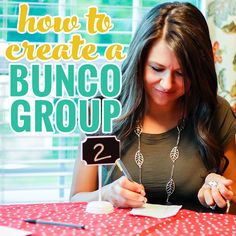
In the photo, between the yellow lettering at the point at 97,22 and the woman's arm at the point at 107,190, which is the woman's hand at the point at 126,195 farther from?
the yellow lettering at the point at 97,22

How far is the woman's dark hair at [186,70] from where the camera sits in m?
1.16

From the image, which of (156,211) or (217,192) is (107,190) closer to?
(156,211)

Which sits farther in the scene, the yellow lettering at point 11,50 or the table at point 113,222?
the yellow lettering at point 11,50

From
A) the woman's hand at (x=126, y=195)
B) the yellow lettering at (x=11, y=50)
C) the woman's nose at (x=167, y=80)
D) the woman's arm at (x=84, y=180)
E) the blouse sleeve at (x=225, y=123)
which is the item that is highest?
the yellow lettering at (x=11, y=50)

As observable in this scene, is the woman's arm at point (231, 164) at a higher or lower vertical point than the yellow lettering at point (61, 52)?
lower

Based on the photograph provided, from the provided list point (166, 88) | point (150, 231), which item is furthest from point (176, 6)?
point (150, 231)

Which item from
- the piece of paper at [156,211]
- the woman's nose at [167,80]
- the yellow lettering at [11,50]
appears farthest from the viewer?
the yellow lettering at [11,50]

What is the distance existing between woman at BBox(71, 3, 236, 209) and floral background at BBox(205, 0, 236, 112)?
45 centimetres

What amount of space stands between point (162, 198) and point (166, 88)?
0.31 metres

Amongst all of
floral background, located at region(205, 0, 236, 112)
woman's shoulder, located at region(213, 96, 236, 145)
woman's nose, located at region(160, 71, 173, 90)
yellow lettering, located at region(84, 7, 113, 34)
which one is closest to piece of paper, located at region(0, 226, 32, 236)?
woman's nose, located at region(160, 71, 173, 90)

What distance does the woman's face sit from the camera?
1.15m

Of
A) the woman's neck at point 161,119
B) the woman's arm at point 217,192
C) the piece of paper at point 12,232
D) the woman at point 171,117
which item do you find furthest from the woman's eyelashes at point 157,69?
the piece of paper at point 12,232

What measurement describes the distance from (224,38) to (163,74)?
2.21 ft

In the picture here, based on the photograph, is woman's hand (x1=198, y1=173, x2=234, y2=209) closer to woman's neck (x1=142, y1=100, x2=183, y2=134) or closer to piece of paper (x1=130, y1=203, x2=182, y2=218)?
piece of paper (x1=130, y1=203, x2=182, y2=218)
